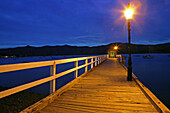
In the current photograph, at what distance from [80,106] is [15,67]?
1.76 m

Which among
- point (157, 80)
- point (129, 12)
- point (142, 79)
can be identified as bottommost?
point (142, 79)

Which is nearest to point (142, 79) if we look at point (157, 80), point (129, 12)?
point (157, 80)

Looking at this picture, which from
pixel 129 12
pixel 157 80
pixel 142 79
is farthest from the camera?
pixel 142 79

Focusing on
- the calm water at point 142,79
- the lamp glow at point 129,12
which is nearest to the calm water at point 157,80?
the calm water at point 142,79

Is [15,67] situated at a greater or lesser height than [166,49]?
lesser

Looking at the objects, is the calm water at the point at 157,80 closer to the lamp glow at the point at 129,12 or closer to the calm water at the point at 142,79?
the calm water at the point at 142,79

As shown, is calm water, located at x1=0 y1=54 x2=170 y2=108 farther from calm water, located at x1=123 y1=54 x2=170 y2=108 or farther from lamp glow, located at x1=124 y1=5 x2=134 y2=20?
lamp glow, located at x1=124 y1=5 x2=134 y2=20

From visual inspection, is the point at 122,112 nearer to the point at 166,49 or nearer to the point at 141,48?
the point at 141,48

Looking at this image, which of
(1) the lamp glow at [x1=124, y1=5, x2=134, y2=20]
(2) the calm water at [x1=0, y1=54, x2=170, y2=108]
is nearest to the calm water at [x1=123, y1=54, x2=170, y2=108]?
(2) the calm water at [x1=0, y1=54, x2=170, y2=108]

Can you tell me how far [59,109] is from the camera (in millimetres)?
2434

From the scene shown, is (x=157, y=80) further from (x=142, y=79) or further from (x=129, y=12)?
(x=129, y=12)

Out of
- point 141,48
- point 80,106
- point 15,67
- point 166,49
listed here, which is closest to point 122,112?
point 80,106

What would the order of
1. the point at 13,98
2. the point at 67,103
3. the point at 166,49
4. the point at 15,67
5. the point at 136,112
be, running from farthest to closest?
the point at 166,49 < the point at 13,98 < the point at 67,103 < the point at 136,112 < the point at 15,67

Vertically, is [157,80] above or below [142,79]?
above
